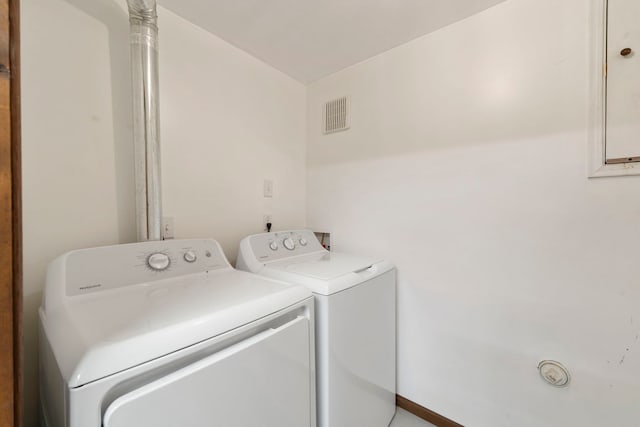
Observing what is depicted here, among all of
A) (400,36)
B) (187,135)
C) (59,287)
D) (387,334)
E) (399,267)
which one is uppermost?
(400,36)

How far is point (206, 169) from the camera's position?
1.44 meters

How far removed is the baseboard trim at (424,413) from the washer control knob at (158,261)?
1.52m

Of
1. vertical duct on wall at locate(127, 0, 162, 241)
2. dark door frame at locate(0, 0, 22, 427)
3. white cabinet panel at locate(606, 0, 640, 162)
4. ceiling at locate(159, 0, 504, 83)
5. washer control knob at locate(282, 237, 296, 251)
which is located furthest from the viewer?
washer control knob at locate(282, 237, 296, 251)

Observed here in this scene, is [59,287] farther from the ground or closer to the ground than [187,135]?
closer to the ground

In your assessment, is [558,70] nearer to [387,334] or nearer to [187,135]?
[387,334]

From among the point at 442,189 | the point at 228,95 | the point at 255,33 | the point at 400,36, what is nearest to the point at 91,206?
the point at 228,95

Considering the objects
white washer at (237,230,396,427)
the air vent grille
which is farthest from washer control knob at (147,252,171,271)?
the air vent grille

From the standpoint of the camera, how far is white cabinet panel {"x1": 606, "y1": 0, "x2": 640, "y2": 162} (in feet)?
3.09

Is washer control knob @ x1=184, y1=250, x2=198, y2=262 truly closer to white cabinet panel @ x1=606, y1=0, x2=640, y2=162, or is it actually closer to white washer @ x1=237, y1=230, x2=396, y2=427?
white washer @ x1=237, y1=230, x2=396, y2=427

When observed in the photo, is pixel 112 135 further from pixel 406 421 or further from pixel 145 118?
pixel 406 421

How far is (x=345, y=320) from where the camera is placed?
1045 millimetres

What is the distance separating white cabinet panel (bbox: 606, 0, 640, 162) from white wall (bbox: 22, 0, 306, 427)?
5.58 ft

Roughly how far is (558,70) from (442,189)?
668 mm

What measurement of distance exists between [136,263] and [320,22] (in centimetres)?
145
